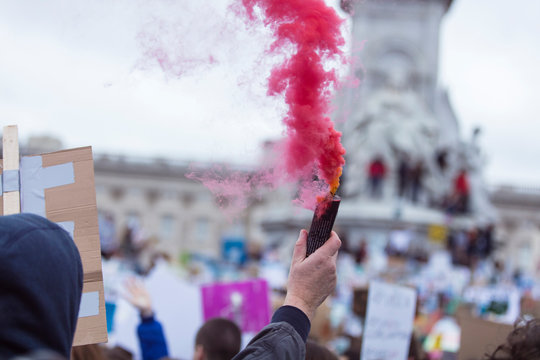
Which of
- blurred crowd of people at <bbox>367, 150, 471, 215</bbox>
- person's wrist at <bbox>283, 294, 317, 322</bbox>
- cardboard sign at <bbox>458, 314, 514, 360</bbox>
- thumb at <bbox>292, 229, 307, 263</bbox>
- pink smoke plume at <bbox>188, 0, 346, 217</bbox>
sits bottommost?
blurred crowd of people at <bbox>367, 150, 471, 215</bbox>

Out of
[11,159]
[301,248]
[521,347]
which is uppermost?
[11,159]

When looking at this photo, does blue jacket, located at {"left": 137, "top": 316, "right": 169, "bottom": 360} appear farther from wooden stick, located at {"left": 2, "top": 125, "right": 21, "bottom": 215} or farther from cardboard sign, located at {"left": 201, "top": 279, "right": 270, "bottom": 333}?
wooden stick, located at {"left": 2, "top": 125, "right": 21, "bottom": 215}

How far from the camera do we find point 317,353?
2.55 meters

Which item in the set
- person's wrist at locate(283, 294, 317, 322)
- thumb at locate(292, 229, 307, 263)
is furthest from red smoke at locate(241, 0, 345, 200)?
person's wrist at locate(283, 294, 317, 322)

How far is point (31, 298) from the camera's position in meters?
1.09

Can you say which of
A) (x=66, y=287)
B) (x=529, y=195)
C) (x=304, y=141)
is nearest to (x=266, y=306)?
(x=304, y=141)

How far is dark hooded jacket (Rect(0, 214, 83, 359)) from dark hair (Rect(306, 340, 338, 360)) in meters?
1.49

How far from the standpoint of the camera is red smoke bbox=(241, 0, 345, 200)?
71.1 inches

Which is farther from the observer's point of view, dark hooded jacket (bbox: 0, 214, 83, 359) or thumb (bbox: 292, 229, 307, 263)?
thumb (bbox: 292, 229, 307, 263)

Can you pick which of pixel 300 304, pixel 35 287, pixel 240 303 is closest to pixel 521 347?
pixel 300 304

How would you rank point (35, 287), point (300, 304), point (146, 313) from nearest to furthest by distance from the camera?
point (35, 287), point (300, 304), point (146, 313)

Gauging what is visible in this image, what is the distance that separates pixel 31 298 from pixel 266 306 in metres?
3.52

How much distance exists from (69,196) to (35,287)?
742 millimetres

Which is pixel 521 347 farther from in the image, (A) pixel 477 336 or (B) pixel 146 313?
(B) pixel 146 313
